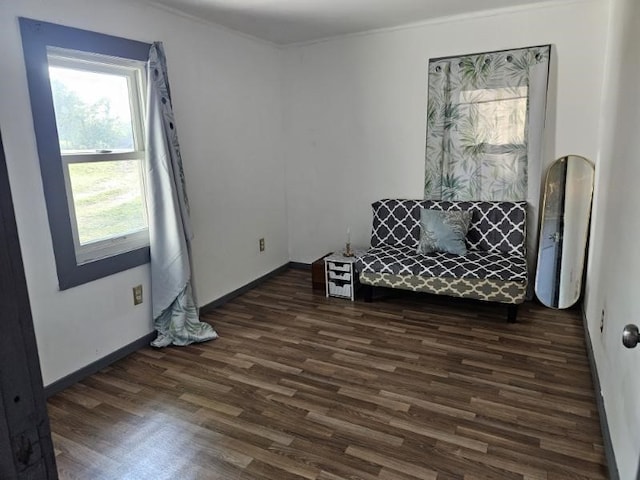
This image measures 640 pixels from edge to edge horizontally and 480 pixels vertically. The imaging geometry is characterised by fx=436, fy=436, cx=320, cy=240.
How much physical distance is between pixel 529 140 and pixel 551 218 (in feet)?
2.09

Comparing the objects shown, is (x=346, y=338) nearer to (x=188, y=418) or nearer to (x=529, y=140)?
(x=188, y=418)

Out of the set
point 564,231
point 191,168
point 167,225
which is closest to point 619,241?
point 564,231

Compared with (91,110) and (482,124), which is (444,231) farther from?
(91,110)

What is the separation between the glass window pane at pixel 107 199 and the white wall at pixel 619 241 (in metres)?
2.75

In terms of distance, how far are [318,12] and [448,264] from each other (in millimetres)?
2106

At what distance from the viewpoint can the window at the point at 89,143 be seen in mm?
2285

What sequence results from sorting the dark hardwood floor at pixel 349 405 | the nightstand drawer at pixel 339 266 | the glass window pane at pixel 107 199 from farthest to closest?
the nightstand drawer at pixel 339 266, the glass window pane at pixel 107 199, the dark hardwood floor at pixel 349 405

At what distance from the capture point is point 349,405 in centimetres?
229

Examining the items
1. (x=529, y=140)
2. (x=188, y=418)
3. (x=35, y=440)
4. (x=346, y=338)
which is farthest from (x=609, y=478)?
(x=529, y=140)

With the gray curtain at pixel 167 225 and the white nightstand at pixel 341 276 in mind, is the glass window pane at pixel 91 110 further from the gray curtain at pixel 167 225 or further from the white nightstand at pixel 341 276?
the white nightstand at pixel 341 276

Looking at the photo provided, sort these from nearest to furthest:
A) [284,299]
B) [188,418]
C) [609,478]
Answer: [609,478] < [188,418] < [284,299]

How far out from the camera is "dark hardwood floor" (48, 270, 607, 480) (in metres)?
1.88

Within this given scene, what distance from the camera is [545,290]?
3.44m

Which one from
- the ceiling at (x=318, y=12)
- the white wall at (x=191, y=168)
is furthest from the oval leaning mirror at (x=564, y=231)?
the white wall at (x=191, y=168)
